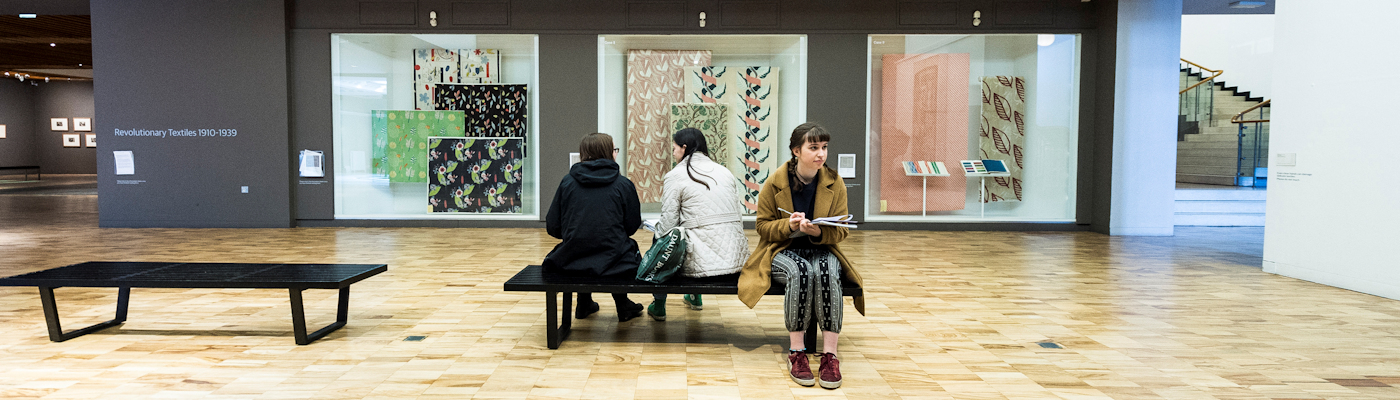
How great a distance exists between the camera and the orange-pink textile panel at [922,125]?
30.8 ft

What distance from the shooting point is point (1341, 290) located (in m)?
5.25

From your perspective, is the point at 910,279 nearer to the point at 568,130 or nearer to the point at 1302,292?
the point at 1302,292

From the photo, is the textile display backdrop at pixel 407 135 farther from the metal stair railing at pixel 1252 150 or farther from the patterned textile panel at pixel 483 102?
the metal stair railing at pixel 1252 150

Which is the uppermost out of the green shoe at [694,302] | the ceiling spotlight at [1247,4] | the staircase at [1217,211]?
the ceiling spotlight at [1247,4]

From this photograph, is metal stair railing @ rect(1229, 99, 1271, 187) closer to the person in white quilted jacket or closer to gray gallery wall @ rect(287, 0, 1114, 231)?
gray gallery wall @ rect(287, 0, 1114, 231)

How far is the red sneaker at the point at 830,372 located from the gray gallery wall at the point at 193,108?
8538 millimetres

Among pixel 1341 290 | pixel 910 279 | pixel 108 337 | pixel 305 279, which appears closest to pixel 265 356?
pixel 305 279

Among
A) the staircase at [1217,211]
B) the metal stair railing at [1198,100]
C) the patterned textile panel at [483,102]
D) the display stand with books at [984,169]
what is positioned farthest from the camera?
the metal stair railing at [1198,100]

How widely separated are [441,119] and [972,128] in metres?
6.88

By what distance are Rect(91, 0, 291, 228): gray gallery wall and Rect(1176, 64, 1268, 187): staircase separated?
14.4 m

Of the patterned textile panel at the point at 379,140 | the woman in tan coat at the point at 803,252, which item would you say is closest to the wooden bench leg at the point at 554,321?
the woman in tan coat at the point at 803,252

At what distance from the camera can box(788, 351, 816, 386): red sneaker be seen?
299cm

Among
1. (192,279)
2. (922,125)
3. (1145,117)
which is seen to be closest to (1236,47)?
(1145,117)

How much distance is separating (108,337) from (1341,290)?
25.6ft
